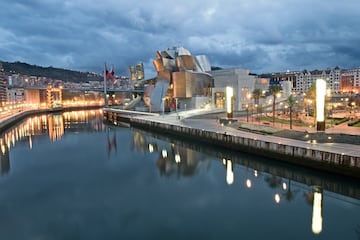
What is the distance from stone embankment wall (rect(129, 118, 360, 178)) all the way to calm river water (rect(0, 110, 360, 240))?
17.7 inches

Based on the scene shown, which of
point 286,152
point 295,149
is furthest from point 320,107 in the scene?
point 286,152

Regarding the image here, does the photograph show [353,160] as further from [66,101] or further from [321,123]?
[66,101]

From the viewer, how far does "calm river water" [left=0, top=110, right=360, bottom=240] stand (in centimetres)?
859

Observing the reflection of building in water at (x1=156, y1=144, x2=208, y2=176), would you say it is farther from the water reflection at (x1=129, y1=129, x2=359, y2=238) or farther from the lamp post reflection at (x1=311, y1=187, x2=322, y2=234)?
the lamp post reflection at (x1=311, y1=187, x2=322, y2=234)

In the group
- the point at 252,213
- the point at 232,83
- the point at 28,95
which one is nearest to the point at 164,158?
the point at 252,213

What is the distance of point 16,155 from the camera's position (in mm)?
19781

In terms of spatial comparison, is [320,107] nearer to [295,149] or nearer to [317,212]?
[295,149]

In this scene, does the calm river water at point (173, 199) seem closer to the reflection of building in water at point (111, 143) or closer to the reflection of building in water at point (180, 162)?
the reflection of building in water at point (180, 162)

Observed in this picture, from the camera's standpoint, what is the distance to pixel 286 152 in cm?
1437

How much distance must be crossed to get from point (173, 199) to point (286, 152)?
6855mm

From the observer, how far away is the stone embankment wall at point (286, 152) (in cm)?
1180

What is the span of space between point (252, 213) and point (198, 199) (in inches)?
90.1

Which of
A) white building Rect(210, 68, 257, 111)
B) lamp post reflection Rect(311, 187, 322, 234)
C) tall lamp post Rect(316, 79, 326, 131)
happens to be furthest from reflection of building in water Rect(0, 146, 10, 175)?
white building Rect(210, 68, 257, 111)

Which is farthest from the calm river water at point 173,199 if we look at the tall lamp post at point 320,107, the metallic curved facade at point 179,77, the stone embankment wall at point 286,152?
the metallic curved facade at point 179,77
